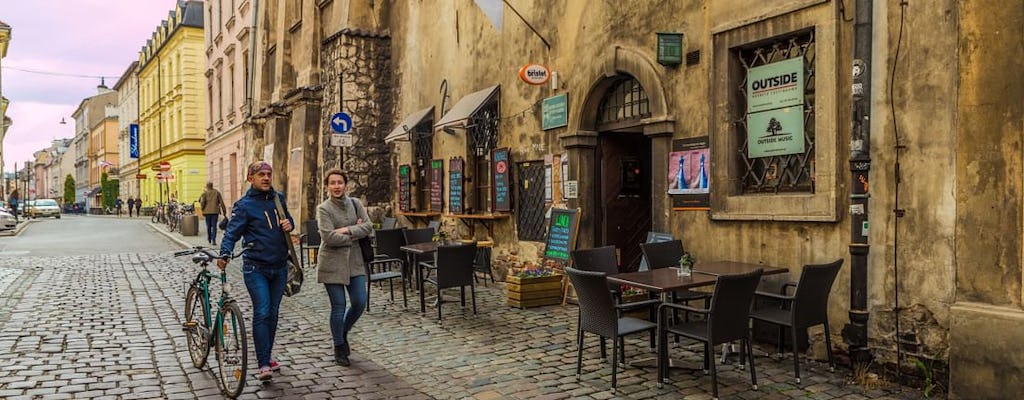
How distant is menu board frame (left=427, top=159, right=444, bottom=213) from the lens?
1317 centimetres

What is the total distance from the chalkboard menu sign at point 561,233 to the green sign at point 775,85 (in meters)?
2.96

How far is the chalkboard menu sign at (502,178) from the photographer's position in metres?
10.8

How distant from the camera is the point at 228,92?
30.3 metres

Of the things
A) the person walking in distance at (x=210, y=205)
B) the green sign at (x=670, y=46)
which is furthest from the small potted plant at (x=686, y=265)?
the person walking in distance at (x=210, y=205)

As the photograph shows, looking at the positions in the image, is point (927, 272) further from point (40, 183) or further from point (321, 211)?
point (40, 183)

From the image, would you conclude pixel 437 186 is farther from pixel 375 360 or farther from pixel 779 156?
pixel 779 156

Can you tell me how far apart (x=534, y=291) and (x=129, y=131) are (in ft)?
184

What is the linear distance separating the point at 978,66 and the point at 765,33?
1.98 m

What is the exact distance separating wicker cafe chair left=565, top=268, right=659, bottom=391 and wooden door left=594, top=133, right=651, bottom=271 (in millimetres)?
3926

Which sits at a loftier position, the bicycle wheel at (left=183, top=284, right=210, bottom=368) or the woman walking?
the woman walking

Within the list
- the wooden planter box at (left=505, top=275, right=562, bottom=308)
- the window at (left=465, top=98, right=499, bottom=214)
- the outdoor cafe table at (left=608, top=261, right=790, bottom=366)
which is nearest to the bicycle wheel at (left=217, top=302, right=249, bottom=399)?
the outdoor cafe table at (left=608, top=261, right=790, bottom=366)

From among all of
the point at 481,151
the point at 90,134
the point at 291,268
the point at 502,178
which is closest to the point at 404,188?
the point at 481,151

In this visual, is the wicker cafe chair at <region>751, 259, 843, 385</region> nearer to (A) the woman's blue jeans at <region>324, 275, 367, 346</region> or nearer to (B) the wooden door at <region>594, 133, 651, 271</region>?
(A) the woman's blue jeans at <region>324, 275, 367, 346</region>

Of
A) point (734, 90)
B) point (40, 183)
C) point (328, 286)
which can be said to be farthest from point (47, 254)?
point (40, 183)
